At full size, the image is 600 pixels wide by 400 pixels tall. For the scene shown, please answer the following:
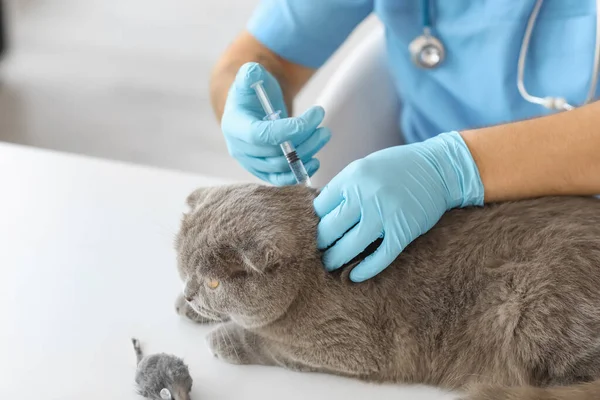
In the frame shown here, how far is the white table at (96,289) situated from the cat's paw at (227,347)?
1 centimetres

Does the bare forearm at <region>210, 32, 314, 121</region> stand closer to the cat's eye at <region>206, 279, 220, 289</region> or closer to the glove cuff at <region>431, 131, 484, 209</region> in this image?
the glove cuff at <region>431, 131, 484, 209</region>

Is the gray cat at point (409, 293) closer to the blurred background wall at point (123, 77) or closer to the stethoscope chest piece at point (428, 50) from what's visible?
the stethoscope chest piece at point (428, 50)

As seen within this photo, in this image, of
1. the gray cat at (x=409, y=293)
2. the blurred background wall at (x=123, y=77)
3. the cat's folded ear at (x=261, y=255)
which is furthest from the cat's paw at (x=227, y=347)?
the blurred background wall at (x=123, y=77)

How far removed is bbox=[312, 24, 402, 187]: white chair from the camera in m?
1.32

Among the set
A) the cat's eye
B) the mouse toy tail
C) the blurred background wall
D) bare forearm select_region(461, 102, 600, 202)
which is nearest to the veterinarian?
bare forearm select_region(461, 102, 600, 202)

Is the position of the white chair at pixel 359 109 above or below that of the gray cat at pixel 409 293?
above

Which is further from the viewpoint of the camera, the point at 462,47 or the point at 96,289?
the point at 462,47

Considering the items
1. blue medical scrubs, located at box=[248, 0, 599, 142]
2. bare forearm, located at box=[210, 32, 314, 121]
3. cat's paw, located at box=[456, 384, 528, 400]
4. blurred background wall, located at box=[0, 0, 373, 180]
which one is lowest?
cat's paw, located at box=[456, 384, 528, 400]

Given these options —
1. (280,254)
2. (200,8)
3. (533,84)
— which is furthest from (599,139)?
(200,8)

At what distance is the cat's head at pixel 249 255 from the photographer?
0.87m

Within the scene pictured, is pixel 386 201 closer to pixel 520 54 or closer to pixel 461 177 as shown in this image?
pixel 461 177

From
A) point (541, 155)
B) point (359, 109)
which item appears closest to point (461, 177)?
point (541, 155)

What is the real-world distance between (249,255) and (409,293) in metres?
0.24

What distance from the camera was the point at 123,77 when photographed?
2.95 metres
